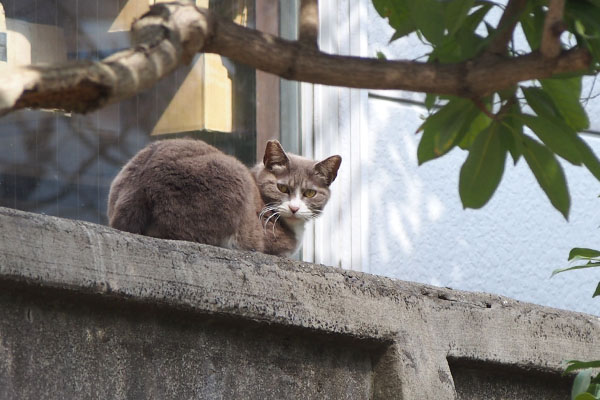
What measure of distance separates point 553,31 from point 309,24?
242mm

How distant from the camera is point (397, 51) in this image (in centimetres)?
388

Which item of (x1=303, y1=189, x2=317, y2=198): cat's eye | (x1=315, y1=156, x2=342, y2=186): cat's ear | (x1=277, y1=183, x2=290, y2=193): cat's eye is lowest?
(x1=303, y1=189, x2=317, y2=198): cat's eye

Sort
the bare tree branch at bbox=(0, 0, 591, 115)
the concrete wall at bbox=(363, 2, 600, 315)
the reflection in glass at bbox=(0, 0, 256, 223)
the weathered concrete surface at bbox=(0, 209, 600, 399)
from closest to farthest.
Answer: the bare tree branch at bbox=(0, 0, 591, 115)
the weathered concrete surface at bbox=(0, 209, 600, 399)
the reflection in glass at bbox=(0, 0, 256, 223)
the concrete wall at bbox=(363, 2, 600, 315)

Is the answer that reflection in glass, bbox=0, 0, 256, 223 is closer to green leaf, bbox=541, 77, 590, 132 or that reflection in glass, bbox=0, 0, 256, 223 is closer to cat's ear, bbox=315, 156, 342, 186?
cat's ear, bbox=315, 156, 342, 186

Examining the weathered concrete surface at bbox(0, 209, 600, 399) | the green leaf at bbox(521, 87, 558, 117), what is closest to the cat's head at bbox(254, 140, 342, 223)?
the weathered concrete surface at bbox(0, 209, 600, 399)

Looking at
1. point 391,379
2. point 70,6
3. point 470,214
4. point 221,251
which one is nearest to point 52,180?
point 70,6

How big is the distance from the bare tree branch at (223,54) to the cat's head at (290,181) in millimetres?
2354

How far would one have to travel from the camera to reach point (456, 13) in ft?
3.35

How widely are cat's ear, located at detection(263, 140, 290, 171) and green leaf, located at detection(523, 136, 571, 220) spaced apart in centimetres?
215

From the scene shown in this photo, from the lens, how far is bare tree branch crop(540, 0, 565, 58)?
935 millimetres

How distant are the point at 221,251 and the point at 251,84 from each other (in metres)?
1.49

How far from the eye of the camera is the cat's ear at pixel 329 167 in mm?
3393

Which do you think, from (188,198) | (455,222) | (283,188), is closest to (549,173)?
(188,198)

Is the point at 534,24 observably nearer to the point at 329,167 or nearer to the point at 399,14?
the point at 399,14
